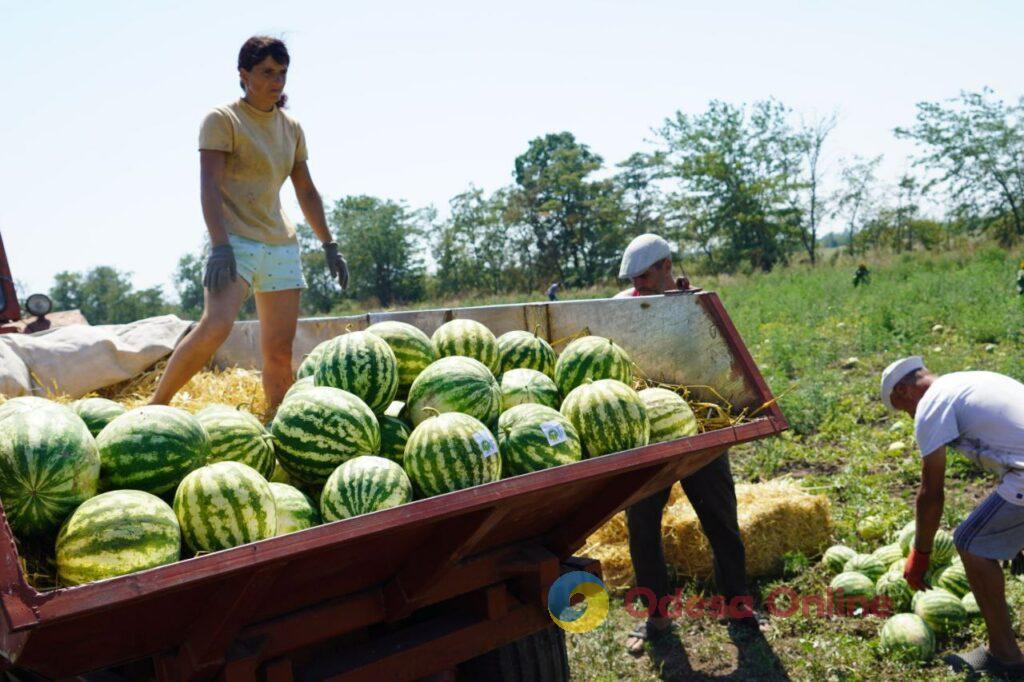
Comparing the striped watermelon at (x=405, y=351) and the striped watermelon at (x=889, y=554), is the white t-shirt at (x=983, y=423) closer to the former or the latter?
the striped watermelon at (x=889, y=554)

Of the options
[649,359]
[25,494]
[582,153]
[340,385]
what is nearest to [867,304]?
[649,359]

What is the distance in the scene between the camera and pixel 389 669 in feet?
8.05

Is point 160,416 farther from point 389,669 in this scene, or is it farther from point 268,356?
point 268,356

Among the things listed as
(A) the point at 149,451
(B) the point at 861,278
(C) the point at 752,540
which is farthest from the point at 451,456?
(B) the point at 861,278

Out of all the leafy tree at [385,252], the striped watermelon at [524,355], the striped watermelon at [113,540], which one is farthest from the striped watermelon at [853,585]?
the leafy tree at [385,252]

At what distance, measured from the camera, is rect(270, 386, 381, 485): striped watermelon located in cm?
251

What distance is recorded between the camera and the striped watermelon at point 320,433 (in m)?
2.51

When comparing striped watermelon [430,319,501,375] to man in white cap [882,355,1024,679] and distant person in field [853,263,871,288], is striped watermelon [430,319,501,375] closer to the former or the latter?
man in white cap [882,355,1024,679]

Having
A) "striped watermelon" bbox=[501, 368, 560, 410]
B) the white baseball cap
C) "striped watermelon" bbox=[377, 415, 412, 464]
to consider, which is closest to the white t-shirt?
the white baseball cap

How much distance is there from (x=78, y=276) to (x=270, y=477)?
81170 mm

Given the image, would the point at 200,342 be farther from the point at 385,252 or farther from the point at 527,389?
the point at 385,252

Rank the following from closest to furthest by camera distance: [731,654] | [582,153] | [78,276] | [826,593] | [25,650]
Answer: [25,650] < [731,654] < [826,593] < [582,153] < [78,276]

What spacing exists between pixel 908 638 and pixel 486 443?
2.77 meters

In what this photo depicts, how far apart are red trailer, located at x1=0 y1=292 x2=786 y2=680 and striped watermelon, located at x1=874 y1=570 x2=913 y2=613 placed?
2.00 meters
